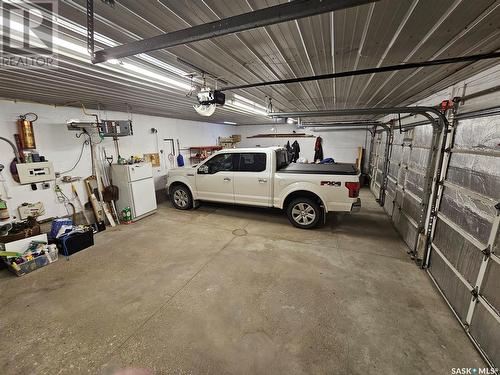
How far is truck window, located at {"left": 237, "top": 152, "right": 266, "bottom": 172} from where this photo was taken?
14.9 ft

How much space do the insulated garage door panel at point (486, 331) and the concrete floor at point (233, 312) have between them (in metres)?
0.11

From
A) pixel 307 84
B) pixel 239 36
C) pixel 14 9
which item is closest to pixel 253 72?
pixel 239 36

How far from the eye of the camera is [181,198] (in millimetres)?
5742

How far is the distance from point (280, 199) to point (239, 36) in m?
3.20

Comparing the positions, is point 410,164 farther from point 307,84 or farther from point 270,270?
point 270,270

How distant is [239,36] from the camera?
6.07ft

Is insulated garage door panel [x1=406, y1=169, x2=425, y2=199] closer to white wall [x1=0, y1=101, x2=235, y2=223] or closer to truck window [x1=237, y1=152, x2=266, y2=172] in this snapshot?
truck window [x1=237, y1=152, x2=266, y2=172]

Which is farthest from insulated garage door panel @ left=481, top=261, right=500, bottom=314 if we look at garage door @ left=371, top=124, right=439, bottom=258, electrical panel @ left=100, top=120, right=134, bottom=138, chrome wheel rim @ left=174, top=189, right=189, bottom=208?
electrical panel @ left=100, top=120, right=134, bottom=138

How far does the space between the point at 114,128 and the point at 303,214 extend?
4.63 meters

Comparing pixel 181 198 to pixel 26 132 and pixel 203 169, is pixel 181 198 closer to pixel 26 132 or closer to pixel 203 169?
pixel 203 169

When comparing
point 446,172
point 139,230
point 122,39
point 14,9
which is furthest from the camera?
point 139,230
